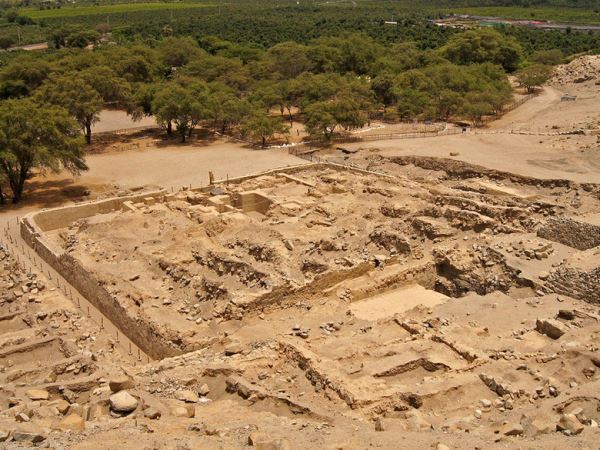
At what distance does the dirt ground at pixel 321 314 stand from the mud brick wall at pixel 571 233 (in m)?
0.07

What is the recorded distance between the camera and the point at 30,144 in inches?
1174

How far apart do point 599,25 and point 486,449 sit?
109 metres

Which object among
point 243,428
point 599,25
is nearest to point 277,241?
point 243,428

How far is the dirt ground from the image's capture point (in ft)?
37.7

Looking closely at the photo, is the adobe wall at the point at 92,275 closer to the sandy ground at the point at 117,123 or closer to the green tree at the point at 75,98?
the green tree at the point at 75,98

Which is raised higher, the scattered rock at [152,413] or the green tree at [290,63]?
the green tree at [290,63]

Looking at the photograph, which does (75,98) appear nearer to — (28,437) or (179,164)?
(179,164)

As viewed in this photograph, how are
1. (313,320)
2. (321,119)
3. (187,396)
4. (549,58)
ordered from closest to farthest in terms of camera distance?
(187,396), (313,320), (321,119), (549,58)

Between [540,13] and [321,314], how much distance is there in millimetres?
121708

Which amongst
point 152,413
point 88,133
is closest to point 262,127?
point 88,133

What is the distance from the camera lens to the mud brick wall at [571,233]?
2100 centimetres

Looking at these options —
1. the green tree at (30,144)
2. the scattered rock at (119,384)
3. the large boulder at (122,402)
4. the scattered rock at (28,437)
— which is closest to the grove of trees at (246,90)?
the green tree at (30,144)

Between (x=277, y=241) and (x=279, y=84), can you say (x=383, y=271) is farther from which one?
(x=279, y=84)

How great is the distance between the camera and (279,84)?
51031 mm
